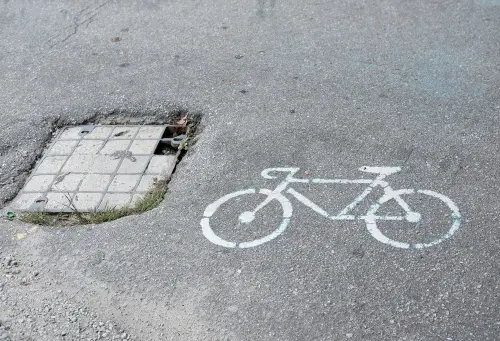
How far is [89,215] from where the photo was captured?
4582mm

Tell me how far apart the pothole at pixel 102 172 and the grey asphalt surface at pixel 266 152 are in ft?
0.49

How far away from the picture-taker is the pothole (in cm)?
463

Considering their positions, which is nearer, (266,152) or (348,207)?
(348,207)

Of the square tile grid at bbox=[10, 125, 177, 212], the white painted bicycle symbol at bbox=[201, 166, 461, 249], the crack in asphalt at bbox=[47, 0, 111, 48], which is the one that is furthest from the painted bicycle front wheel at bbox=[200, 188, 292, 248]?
the crack in asphalt at bbox=[47, 0, 111, 48]

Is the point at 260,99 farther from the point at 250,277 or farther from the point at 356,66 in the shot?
the point at 250,277

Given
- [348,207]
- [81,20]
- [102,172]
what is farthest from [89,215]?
[81,20]

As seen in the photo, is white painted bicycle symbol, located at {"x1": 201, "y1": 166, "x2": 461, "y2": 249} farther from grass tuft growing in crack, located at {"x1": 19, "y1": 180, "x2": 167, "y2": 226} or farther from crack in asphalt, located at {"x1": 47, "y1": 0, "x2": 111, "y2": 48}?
crack in asphalt, located at {"x1": 47, "y1": 0, "x2": 111, "y2": 48}

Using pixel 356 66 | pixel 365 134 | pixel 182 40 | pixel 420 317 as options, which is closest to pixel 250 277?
pixel 420 317

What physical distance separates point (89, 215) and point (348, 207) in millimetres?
1871

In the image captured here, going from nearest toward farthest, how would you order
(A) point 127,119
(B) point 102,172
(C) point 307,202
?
(C) point 307,202, (B) point 102,172, (A) point 127,119

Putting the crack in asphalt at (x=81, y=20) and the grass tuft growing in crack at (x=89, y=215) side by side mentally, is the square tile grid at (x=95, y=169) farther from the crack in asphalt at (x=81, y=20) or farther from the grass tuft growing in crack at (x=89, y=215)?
the crack in asphalt at (x=81, y=20)

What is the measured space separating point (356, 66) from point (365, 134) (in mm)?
1313

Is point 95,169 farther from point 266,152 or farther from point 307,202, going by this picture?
point 307,202

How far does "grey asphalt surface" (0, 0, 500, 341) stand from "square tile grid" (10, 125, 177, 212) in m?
0.22
